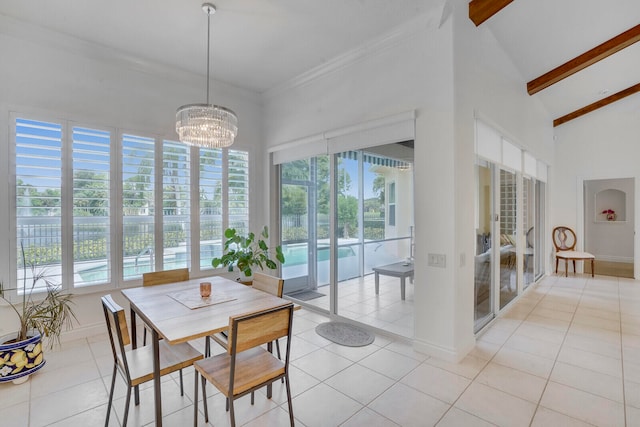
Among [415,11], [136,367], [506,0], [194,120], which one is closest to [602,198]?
[506,0]

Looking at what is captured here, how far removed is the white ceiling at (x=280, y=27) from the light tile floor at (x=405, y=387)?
3.25 m

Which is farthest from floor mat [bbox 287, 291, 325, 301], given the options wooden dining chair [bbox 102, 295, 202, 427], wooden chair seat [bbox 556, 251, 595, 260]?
wooden chair seat [bbox 556, 251, 595, 260]

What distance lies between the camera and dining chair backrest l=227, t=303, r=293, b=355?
1631 mm

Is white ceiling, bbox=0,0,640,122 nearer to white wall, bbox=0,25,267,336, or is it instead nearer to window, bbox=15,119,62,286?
white wall, bbox=0,25,267,336

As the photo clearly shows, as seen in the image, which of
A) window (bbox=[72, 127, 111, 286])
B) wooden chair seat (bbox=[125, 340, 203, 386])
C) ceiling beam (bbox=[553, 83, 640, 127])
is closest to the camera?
wooden chair seat (bbox=[125, 340, 203, 386])

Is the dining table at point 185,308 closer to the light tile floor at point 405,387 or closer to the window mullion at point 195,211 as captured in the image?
the light tile floor at point 405,387

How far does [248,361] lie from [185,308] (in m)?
0.59

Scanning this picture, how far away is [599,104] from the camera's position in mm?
5996

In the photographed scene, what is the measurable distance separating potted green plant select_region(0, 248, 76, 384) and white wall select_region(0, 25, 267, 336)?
0.59 feet

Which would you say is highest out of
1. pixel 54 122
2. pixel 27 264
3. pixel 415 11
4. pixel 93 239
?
pixel 415 11

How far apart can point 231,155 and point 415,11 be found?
9.88ft

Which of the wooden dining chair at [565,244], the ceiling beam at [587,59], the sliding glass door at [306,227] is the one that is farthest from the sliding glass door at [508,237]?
the wooden dining chair at [565,244]

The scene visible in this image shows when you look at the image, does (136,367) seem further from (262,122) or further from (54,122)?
(262,122)

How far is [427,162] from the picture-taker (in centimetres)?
294
